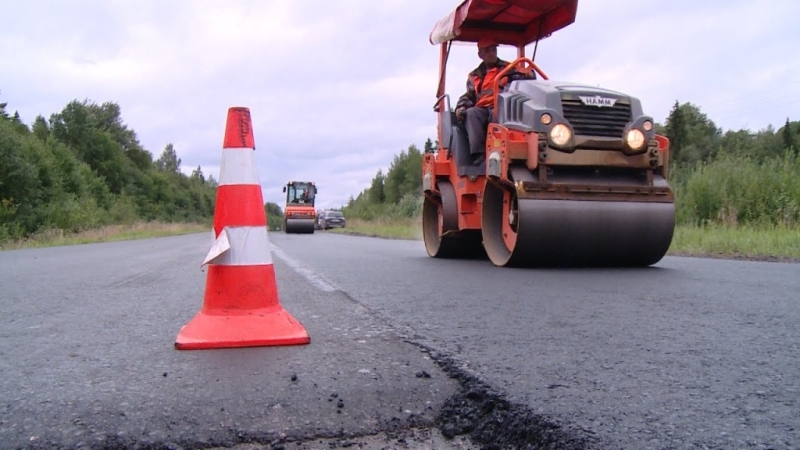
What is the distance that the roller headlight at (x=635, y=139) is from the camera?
6312 mm

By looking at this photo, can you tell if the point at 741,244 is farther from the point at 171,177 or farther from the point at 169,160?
the point at 169,160

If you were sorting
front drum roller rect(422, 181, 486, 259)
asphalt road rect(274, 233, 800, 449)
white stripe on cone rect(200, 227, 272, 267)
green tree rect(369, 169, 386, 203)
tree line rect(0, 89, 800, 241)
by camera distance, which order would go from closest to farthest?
1. asphalt road rect(274, 233, 800, 449)
2. white stripe on cone rect(200, 227, 272, 267)
3. front drum roller rect(422, 181, 486, 259)
4. tree line rect(0, 89, 800, 241)
5. green tree rect(369, 169, 386, 203)

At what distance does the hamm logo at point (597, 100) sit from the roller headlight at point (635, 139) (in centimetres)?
41

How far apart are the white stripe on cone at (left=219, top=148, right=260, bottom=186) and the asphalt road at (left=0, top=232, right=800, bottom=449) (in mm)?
819

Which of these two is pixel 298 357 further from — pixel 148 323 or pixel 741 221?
pixel 741 221

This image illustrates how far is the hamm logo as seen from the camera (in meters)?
6.49

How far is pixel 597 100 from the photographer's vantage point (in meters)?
6.51

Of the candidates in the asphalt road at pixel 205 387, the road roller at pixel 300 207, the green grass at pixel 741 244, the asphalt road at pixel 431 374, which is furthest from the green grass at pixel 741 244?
the road roller at pixel 300 207

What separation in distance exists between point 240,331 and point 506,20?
22.3 ft

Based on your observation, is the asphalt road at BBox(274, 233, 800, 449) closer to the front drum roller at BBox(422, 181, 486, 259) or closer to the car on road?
the front drum roller at BBox(422, 181, 486, 259)

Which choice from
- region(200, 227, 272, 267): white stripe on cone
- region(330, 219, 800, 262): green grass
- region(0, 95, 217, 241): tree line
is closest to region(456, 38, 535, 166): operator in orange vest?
region(330, 219, 800, 262): green grass

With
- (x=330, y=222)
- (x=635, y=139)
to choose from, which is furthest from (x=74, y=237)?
(x=330, y=222)

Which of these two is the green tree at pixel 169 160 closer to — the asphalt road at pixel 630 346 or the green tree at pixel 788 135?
the green tree at pixel 788 135

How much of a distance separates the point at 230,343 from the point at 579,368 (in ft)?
4.86
